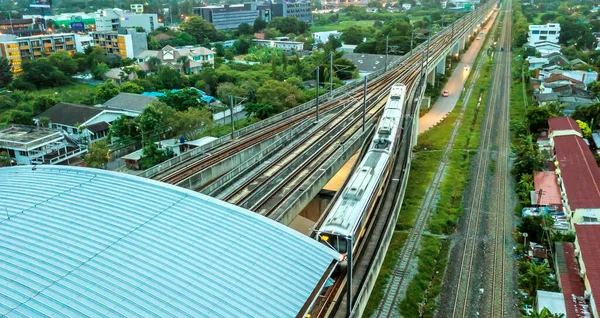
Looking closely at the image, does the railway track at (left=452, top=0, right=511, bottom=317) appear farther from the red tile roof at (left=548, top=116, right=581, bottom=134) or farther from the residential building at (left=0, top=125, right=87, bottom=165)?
the residential building at (left=0, top=125, right=87, bottom=165)

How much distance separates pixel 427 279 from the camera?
2611cm

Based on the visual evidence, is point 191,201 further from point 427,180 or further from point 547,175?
point 547,175

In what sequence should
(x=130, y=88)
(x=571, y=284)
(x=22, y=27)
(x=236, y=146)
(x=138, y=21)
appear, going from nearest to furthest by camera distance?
1. (x=571, y=284)
2. (x=236, y=146)
3. (x=130, y=88)
4. (x=22, y=27)
5. (x=138, y=21)

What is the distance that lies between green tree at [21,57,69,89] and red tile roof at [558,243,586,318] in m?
73.2

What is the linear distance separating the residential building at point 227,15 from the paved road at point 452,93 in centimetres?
7563

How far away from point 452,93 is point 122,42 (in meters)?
63.0

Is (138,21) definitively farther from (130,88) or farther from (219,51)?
(130,88)

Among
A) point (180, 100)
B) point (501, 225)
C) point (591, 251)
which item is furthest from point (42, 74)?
point (591, 251)

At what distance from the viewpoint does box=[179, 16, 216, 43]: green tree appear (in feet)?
372

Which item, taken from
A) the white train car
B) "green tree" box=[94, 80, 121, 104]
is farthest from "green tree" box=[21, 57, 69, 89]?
the white train car

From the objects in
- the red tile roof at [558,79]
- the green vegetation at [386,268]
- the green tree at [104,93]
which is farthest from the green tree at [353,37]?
the green vegetation at [386,268]

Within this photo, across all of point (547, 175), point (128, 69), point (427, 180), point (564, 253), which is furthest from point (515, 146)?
point (128, 69)

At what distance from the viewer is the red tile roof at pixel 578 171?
31.0 meters

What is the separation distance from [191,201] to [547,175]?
99.2 feet
